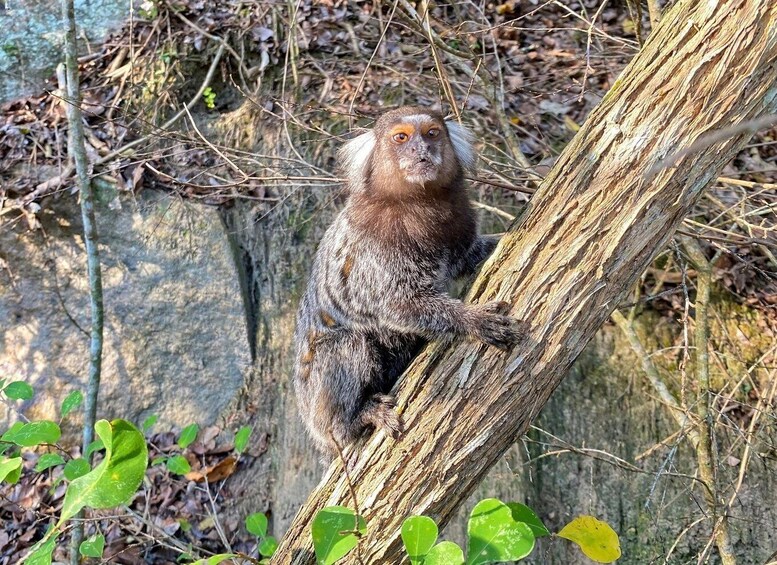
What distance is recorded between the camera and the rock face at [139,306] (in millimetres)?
6250

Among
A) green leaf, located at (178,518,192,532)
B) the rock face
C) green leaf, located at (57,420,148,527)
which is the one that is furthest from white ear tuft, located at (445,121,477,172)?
green leaf, located at (178,518,192,532)

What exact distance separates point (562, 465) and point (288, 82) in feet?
15.9

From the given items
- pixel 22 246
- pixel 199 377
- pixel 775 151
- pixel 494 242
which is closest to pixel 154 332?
pixel 199 377

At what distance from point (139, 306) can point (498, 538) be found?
5.23m

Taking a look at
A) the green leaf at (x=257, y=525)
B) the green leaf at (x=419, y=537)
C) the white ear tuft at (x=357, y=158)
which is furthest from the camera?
the green leaf at (x=257, y=525)

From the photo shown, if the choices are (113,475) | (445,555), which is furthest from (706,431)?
(113,475)

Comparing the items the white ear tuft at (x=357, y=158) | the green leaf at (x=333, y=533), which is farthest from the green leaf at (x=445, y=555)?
the white ear tuft at (x=357, y=158)

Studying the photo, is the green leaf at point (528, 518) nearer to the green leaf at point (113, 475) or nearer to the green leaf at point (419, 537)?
the green leaf at point (419, 537)

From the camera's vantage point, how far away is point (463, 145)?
4.25 meters

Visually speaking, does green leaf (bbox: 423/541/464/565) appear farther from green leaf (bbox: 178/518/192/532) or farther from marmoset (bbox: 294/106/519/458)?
green leaf (bbox: 178/518/192/532)

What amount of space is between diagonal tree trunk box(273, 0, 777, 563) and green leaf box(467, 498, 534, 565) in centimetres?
66

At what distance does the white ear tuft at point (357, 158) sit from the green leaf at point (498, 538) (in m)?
2.46

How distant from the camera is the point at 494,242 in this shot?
3.97 m

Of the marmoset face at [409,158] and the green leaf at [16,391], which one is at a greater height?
the marmoset face at [409,158]
